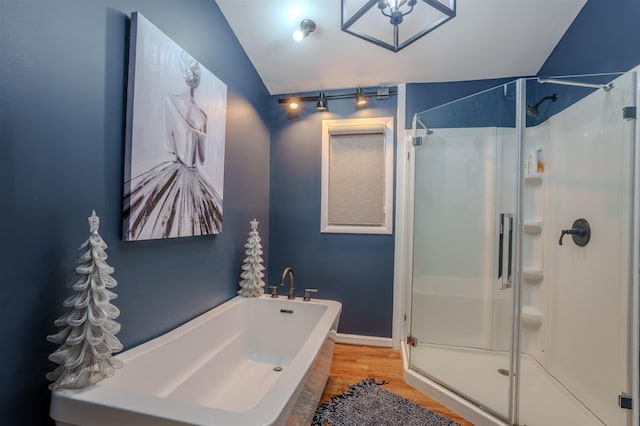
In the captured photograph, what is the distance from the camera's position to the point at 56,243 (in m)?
1.07

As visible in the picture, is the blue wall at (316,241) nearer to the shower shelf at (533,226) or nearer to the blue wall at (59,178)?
the shower shelf at (533,226)

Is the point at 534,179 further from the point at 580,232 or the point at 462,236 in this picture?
the point at 462,236

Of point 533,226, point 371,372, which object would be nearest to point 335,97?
point 533,226

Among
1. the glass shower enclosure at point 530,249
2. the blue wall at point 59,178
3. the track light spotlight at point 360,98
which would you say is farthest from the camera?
the track light spotlight at point 360,98

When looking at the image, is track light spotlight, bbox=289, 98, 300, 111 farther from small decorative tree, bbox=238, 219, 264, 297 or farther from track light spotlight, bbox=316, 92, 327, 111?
small decorative tree, bbox=238, 219, 264, 297

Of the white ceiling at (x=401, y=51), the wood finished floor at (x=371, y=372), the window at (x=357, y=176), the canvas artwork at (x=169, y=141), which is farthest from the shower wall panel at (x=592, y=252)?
the canvas artwork at (x=169, y=141)

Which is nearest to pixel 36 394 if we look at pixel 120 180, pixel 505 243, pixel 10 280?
pixel 10 280

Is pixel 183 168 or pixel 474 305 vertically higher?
pixel 183 168

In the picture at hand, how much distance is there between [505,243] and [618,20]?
1.38 m

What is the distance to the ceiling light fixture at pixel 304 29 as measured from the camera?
85.5 inches

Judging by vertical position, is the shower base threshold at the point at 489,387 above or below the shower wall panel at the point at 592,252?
below

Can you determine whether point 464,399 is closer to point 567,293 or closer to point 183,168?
point 567,293

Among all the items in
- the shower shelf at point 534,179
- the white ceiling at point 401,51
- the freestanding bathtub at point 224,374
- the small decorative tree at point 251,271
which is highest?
the white ceiling at point 401,51

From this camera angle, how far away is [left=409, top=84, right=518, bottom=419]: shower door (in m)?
2.11
